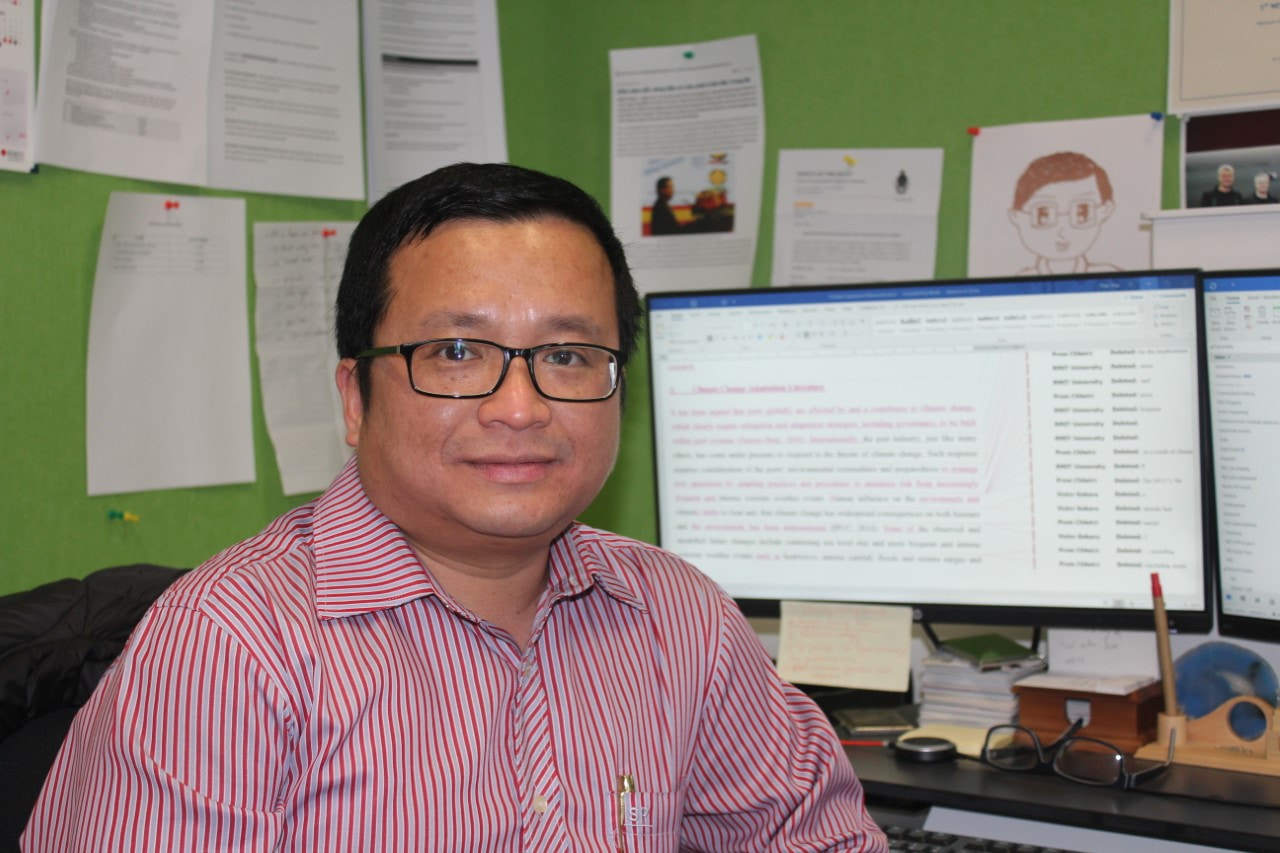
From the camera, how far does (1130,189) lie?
1620 mm

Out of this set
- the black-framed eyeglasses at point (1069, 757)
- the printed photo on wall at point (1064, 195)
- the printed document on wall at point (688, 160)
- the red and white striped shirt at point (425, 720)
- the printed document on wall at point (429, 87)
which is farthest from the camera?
the printed document on wall at point (688, 160)

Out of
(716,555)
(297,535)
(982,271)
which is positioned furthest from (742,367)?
(297,535)

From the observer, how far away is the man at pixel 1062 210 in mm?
1644

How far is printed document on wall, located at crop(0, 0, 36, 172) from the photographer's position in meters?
1.30

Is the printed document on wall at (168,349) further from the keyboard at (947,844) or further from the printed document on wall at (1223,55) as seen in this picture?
the printed document on wall at (1223,55)

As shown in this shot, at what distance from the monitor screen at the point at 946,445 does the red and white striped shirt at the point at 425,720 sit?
362mm

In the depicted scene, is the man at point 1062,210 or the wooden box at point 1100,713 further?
the man at point 1062,210

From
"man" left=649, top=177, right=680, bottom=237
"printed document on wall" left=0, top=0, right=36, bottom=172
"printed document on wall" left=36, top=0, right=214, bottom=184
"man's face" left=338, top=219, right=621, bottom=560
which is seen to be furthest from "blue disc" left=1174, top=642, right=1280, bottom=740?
"printed document on wall" left=0, top=0, right=36, bottom=172

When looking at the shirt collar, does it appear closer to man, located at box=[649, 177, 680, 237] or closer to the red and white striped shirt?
the red and white striped shirt

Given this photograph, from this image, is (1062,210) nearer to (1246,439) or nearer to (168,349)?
Result: (1246,439)

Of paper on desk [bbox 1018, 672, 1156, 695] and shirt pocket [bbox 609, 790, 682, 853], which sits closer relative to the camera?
shirt pocket [bbox 609, 790, 682, 853]

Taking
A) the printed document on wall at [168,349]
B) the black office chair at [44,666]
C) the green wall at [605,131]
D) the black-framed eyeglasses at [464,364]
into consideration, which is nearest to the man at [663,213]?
the green wall at [605,131]

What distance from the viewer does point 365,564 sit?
0.97m

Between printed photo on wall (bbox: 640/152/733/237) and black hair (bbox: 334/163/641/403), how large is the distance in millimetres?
873
